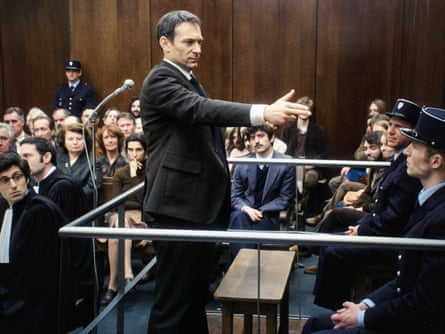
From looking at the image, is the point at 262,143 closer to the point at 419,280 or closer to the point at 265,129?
the point at 265,129

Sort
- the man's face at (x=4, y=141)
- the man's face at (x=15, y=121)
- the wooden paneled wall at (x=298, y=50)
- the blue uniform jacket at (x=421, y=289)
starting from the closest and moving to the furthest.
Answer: the blue uniform jacket at (x=421, y=289) < the man's face at (x=4, y=141) < the man's face at (x=15, y=121) < the wooden paneled wall at (x=298, y=50)

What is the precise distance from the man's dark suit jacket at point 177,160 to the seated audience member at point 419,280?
67cm

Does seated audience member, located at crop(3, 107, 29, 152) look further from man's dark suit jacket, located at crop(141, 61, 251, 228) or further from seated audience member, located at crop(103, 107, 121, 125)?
man's dark suit jacket, located at crop(141, 61, 251, 228)

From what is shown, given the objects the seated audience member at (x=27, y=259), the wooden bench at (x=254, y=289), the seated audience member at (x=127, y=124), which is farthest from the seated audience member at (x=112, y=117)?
the wooden bench at (x=254, y=289)

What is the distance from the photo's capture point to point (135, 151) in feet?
17.6

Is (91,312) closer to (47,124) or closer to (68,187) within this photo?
(68,187)

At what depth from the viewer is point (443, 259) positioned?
2.15 metres

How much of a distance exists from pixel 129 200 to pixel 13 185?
157cm

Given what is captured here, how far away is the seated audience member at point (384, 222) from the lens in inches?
132

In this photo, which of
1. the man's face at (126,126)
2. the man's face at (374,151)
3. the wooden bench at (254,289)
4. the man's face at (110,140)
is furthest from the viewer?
the man's face at (126,126)

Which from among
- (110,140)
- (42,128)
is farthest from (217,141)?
(42,128)

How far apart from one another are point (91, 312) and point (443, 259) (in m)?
1.96

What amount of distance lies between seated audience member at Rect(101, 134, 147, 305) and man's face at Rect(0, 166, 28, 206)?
1.10 meters

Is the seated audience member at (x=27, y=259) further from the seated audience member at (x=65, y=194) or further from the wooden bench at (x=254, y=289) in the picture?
the wooden bench at (x=254, y=289)
